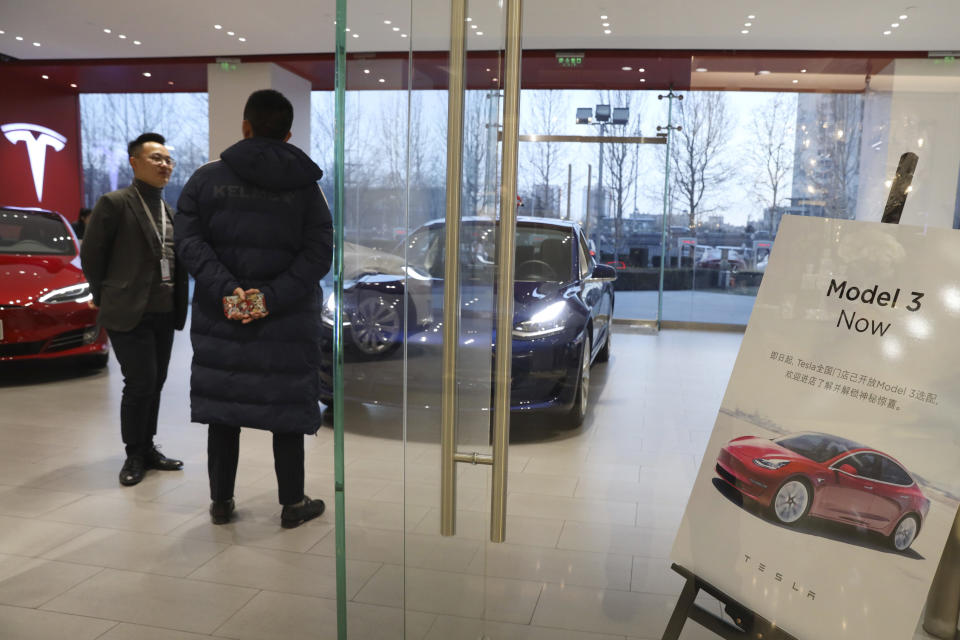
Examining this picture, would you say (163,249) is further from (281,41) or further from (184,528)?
(281,41)

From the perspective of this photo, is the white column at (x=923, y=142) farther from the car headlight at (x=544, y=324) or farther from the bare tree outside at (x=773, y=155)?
the car headlight at (x=544, y=324)

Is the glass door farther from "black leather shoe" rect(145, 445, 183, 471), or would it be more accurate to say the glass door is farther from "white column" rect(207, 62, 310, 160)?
"white column" rect(207, 62, 310, 160)

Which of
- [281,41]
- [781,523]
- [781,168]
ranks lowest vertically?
[781,523]

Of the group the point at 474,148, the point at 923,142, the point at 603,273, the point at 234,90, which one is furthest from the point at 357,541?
the point at 234,90

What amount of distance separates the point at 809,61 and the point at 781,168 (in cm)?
60

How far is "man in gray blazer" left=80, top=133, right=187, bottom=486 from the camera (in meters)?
3.10

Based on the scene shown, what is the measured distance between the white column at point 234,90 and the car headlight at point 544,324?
22.0 feet

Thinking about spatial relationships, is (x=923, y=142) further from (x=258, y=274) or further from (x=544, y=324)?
(x=258, y=274)

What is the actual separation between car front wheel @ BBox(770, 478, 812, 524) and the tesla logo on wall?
37.4 ft

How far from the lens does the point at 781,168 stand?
438 centimetres

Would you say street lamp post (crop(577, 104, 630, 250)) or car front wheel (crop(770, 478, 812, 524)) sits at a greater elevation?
street lamp post (crop(577, 104, 630, 250))

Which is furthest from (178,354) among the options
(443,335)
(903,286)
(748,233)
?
(903,286)

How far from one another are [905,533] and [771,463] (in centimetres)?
28

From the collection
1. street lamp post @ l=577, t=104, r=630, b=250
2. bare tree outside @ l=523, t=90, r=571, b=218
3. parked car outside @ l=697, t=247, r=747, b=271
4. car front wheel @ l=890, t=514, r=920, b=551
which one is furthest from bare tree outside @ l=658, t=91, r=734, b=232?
car front wheel @ l=890, t=514, r=920, b=551
